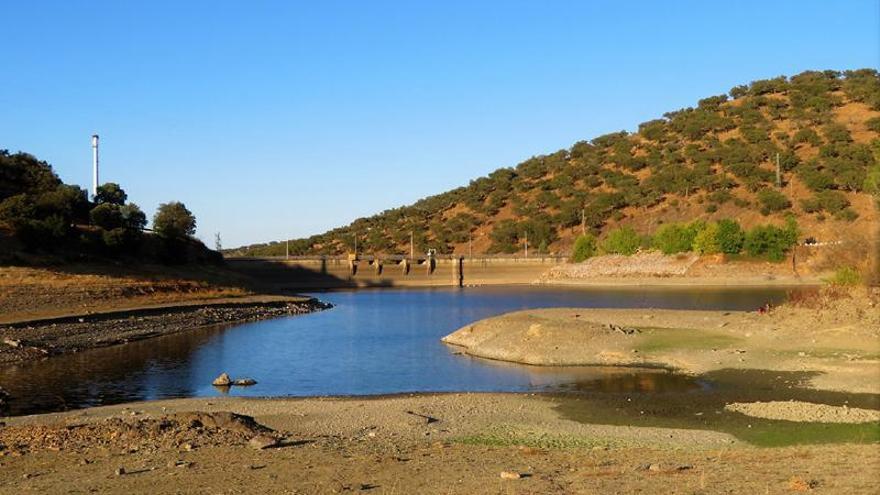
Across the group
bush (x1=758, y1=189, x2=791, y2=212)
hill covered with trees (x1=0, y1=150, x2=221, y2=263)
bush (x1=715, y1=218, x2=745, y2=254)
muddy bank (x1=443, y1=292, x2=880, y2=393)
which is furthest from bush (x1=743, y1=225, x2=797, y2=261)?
hill covered with trees (x1=0, y1=150, x2=221, y2=263)

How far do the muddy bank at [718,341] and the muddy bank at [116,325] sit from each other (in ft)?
69.3

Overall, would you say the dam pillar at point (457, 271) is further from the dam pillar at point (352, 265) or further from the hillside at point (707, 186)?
the hillside at point (707, 186)

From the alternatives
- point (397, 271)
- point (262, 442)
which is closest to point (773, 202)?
point (397, 271)

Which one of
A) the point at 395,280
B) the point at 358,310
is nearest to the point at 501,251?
the point at 395,280

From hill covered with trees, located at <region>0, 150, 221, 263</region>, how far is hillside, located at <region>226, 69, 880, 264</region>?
80932 millimetres

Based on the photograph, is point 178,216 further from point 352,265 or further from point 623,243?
point 623,243

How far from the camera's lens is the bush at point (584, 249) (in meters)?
130

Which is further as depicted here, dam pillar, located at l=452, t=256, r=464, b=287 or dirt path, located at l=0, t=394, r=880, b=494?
dam pillar, located at l=452, t=256, r=464, b=287

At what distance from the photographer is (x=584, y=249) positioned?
130 m

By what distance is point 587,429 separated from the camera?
2214cm

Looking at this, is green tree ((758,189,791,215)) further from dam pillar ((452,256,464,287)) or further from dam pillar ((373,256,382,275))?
dam pillar ((373,256,382,275))

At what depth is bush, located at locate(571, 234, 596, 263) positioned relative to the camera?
129587 millimetres

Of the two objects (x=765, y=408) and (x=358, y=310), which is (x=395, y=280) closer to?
(x=358, y=310)

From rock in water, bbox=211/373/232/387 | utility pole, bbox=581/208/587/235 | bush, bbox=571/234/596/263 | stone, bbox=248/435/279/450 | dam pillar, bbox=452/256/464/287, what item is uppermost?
utility pole, bbox=581/208/587/235
